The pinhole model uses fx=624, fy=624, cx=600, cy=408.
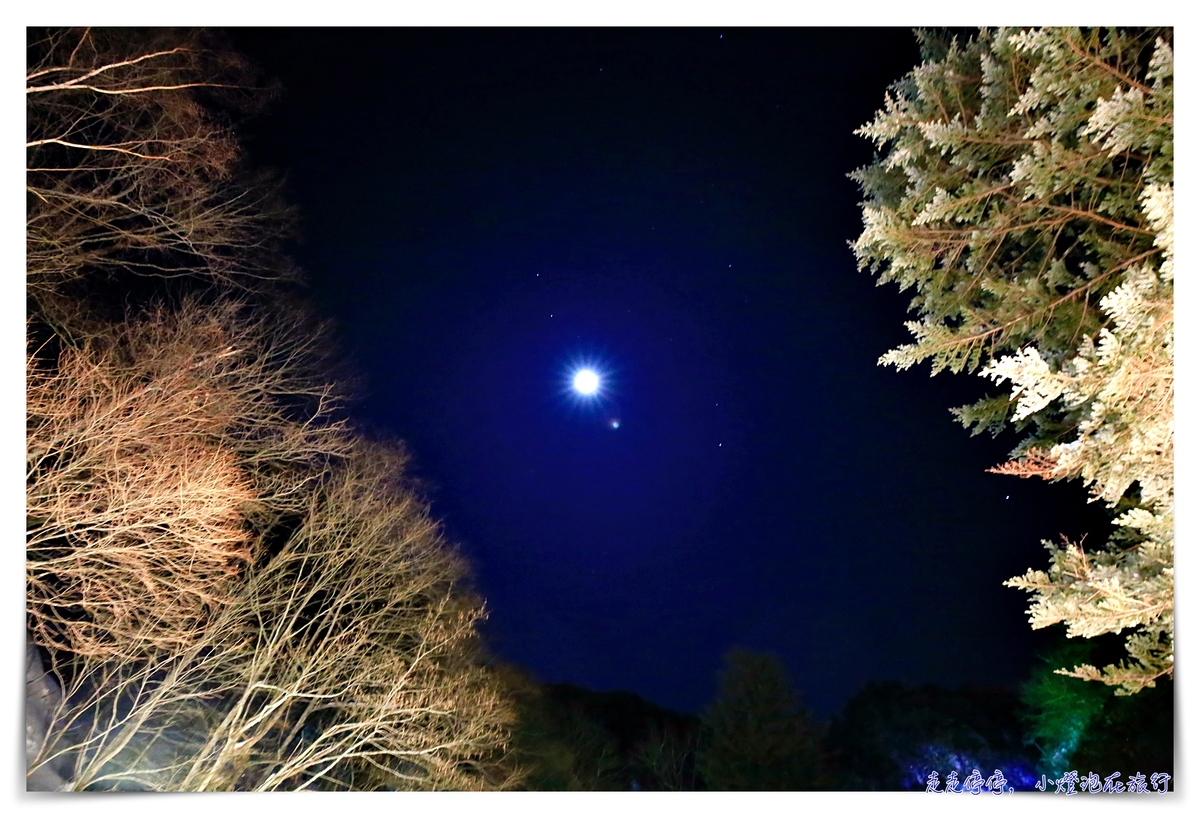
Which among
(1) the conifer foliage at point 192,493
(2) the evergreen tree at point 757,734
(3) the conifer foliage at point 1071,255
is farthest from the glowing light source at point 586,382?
(2) the evergreen tree at point 757,734

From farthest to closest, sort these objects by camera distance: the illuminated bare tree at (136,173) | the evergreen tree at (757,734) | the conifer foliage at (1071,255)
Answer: the evergreen tree at (757,734) → the illuminated bare tree at (136,173) → the conifer foliage at (1071,255)

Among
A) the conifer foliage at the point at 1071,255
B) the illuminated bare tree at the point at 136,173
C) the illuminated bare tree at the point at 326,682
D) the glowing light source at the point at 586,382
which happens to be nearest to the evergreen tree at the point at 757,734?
the illuminated bare tree at the point at 326,682

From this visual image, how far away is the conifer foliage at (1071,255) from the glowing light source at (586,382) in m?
1.71

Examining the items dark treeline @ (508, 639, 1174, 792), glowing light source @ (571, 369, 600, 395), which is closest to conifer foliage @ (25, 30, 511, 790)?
dark treeline @ (508, 639, 1174, 792)

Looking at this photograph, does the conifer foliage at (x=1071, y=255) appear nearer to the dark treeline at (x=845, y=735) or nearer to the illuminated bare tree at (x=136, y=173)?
the dark treeline at (x=845, y=735)

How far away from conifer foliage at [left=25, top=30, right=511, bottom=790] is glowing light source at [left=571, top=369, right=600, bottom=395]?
115 cm

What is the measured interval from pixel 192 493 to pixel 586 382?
86.5 inches

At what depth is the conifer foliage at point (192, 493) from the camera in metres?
2.84

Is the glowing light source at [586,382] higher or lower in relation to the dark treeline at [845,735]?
higher

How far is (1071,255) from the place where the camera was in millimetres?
3203

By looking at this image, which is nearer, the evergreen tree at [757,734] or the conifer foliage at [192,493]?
the conifer foliage at [192,493]

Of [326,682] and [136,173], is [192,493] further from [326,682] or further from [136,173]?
[136,173]

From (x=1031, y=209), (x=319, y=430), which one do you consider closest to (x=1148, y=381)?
(x=1031, y=209)

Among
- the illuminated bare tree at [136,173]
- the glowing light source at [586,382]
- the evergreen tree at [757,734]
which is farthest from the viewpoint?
the glowing light source at [586,382]
